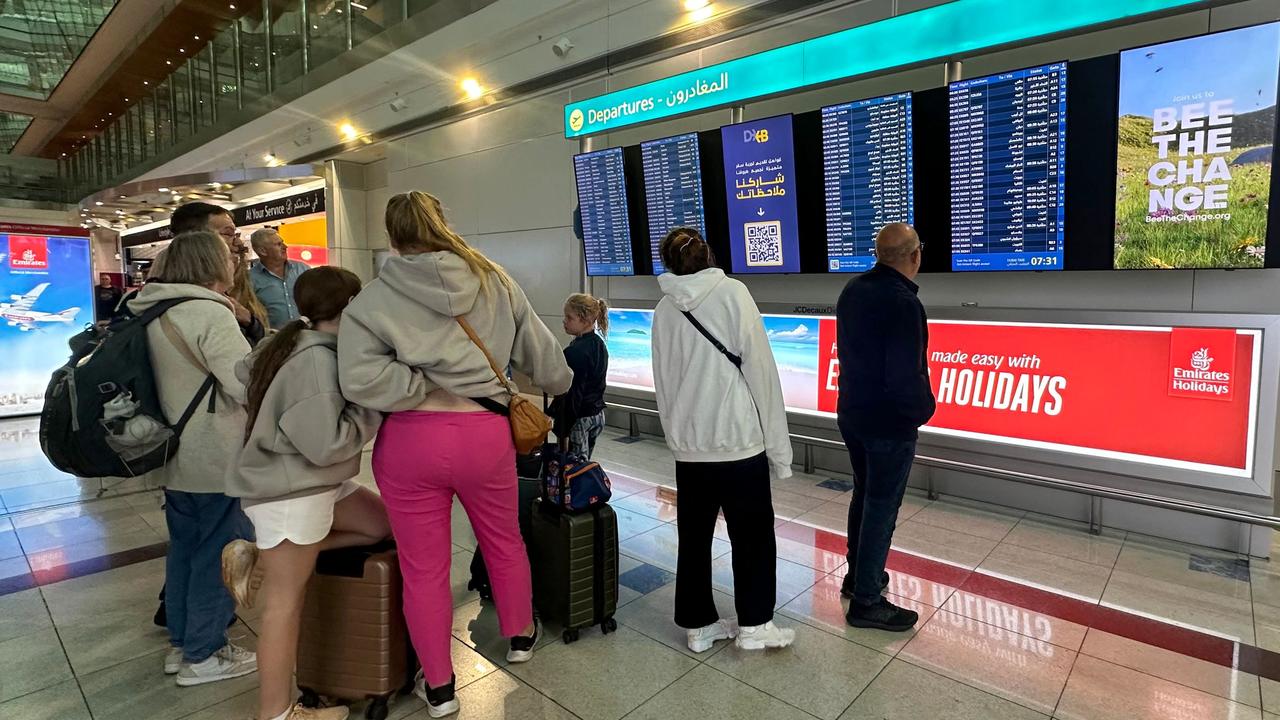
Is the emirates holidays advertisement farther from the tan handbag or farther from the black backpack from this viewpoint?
the black backpack

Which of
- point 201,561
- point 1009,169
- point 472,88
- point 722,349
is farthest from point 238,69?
point 722,349

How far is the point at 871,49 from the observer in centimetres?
398

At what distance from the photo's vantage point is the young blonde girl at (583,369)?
2945 millimetres

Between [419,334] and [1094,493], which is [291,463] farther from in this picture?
[1094,493]

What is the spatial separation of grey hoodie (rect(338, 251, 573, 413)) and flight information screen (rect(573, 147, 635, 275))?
3.84m

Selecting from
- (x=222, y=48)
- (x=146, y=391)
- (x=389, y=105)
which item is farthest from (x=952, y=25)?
(x=222, y=48)

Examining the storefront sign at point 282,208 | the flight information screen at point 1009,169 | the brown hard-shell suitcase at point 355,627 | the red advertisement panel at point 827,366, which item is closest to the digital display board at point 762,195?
the red advertisement panel at point 827,366

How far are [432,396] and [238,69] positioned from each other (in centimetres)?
1218

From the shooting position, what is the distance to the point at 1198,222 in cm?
321

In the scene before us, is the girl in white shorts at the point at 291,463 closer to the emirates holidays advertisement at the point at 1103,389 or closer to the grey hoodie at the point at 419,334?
the grey hoodie at the point at 419,334

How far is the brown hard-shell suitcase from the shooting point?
78.2 inches

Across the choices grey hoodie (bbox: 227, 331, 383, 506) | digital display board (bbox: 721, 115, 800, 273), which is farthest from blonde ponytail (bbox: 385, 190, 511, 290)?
digital display board (bbox: 721, 115, 800, 273)

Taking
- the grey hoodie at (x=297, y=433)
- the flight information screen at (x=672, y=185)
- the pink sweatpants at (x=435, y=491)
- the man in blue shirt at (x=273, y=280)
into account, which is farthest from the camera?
the flight information screen at (x=672, y=185)

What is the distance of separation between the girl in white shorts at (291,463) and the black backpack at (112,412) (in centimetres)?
52
